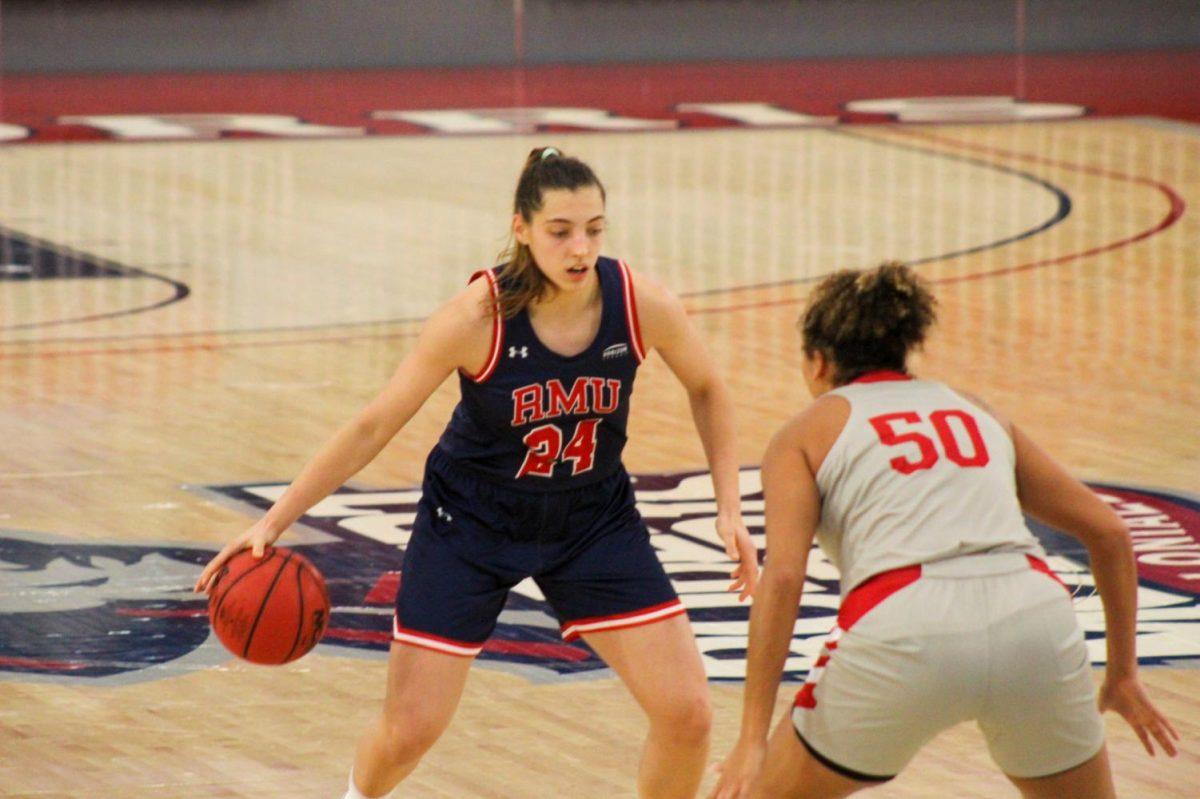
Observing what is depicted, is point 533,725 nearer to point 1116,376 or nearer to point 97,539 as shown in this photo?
point 97,539

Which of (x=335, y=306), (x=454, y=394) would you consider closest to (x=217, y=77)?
(x=335, y=306)

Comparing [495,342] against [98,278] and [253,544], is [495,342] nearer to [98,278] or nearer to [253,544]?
[253,544]

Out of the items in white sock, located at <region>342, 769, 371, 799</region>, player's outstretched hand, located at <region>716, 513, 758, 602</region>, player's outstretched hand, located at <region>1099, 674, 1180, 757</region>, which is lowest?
white sock, located at <region>342, 769, 371, 799</region>

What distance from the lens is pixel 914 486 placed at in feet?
11.5

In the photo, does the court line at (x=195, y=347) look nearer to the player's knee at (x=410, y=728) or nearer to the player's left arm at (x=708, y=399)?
the player's left arm at (x=708, y=399)

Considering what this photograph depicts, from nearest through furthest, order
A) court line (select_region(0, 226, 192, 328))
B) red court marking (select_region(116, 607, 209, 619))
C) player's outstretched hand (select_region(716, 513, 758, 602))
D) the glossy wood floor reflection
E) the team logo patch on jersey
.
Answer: player's outstretched hand (select_region(716, 513, 758, 602))
the glossy wood floor reflection
the team logo patch on jersey
red court marking (select_region(116, 607, 209, 619))
court line (select_region(0, 226, 192, 328))

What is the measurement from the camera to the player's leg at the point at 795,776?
11.6ft

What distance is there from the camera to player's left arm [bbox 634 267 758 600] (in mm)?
4492

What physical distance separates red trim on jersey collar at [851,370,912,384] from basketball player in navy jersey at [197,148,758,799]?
866 millimetres

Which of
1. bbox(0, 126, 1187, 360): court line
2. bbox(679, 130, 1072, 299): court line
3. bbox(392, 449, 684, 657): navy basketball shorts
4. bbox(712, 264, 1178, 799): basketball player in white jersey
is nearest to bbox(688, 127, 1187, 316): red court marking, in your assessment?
bbox(0, 126, 1187, 360): court line

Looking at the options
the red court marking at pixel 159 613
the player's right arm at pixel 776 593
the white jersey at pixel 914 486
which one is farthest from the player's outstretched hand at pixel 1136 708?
the red court marking at pixel 159 613

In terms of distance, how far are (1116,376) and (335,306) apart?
15.2ft

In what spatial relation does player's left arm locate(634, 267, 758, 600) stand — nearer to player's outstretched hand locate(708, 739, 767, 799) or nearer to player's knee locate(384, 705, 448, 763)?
player's knee locate(384, 705, 448, 763)

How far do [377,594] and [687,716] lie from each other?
8.99ft
